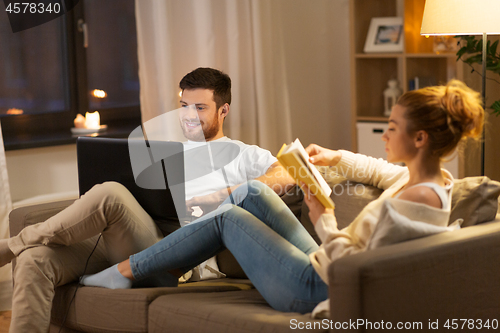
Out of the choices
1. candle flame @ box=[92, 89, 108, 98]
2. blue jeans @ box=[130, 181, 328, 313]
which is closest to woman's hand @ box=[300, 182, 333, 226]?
blue jeans @ box=[130, 181, 328, 313]

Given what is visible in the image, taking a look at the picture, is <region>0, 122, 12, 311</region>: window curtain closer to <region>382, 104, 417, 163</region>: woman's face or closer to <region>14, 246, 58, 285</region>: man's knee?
<region>14, 246, 58, 285</region>: man's knee

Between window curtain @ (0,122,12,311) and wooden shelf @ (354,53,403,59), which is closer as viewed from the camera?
window curtain @ (0,122,12,311)

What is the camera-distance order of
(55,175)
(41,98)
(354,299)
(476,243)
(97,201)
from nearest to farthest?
(354,299) → (476,243) → (97,201) → (55,175) → (41,98)

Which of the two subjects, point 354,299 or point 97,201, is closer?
point 354,299

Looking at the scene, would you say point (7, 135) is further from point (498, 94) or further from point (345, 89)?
point (498, 94)

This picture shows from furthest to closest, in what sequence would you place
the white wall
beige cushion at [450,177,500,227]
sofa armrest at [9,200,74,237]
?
the white wall, sofa armrest at [9,200,74,237], beige cushion at [450,177,500,227]

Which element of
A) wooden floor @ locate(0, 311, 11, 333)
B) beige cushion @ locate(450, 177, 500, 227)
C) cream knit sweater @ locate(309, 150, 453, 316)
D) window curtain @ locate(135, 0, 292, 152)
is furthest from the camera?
window curtain @ locate(135, 0, 292, 152)

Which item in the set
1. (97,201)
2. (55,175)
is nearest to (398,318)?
(97,201)

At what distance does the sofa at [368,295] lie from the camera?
127 centimetres

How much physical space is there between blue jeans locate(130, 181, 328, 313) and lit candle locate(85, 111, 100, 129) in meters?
1.53

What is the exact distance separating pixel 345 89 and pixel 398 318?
3.03 metres

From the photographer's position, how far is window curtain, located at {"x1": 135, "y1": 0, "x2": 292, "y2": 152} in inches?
121

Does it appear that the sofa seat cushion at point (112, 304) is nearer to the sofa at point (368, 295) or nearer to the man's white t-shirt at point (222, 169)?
the sofa at point (368, 295)

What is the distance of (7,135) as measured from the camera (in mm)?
2969
